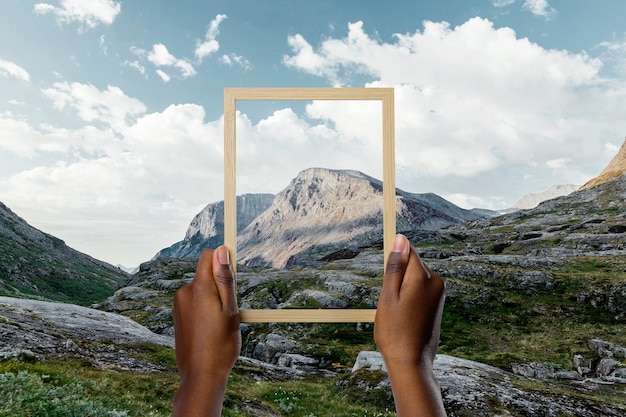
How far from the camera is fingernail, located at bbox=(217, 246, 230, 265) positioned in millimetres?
5516

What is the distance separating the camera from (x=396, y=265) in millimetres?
5395

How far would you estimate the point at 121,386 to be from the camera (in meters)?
14.5

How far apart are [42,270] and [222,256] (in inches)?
5846

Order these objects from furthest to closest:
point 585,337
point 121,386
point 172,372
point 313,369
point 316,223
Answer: point 585,337 → point 313,369 → point 172,372 → point 121,386 → point 316,223

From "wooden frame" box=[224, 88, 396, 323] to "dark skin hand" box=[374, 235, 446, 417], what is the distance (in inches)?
9.7

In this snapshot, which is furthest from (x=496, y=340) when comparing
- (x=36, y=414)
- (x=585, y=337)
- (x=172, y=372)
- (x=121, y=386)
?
(x=36, y=414)

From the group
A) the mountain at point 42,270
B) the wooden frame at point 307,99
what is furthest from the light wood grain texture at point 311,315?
the mountain at point 42,270

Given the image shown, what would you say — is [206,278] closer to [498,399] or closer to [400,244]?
[400,244]

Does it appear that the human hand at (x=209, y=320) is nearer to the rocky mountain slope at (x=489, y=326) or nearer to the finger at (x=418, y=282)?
the finger at (x=418, y=282)

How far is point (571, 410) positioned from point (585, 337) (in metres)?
37.1

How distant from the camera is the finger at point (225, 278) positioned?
18.2ft

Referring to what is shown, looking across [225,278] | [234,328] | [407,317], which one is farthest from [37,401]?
[407,317]

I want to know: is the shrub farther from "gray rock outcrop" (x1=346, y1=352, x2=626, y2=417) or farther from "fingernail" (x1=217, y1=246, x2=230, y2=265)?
"gray rock outcrop" (x1=346, y1=352, x2=626, y2=417)

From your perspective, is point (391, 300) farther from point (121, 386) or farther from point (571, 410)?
point (571, 410)
